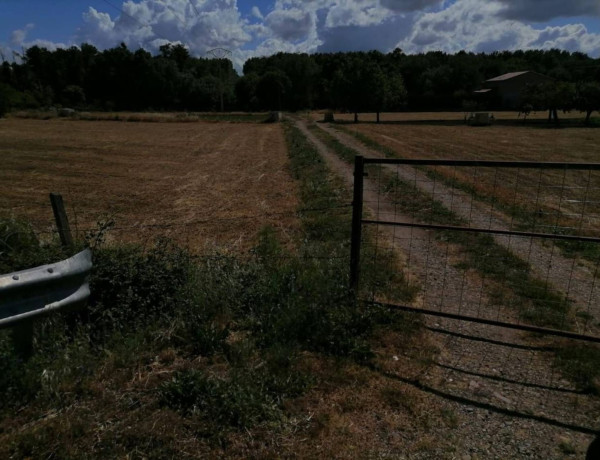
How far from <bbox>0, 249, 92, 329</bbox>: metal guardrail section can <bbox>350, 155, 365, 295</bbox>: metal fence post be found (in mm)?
2776

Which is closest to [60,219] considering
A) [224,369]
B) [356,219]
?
[224,369]

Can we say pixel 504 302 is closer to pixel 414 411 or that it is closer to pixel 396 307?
pixel 396 307

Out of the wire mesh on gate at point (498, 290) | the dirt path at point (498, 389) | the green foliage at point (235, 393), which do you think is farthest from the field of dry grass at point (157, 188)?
the dirt path at point (498, 389)

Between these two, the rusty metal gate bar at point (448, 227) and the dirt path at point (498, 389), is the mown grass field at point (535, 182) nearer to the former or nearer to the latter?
the rusty metal gate bar at point (448, 227)

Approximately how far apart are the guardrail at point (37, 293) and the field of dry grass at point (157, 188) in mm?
2409

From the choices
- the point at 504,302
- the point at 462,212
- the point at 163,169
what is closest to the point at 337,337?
the point at 504,302

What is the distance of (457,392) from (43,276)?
12.2 feet

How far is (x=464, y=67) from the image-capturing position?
96.1 meters

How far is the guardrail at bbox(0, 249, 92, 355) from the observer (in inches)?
142

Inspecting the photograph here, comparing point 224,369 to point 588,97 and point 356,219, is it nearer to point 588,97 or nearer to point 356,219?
point 356,219

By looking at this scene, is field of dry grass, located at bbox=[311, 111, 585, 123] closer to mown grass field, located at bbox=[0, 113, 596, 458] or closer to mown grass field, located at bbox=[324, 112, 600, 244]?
mown grass field, located at bbox=[324, 112, 600, 244]

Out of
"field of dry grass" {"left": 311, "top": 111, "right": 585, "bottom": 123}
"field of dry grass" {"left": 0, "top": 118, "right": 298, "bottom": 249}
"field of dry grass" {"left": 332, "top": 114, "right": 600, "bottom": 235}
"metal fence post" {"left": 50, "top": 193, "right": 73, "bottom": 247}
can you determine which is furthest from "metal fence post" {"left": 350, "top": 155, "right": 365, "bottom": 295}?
"field of dry grass" {"left": 311, "top": 111, "right": 585, "bottom": 123}

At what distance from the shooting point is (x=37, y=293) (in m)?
3.81

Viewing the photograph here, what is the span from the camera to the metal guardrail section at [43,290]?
3615 millimetres
